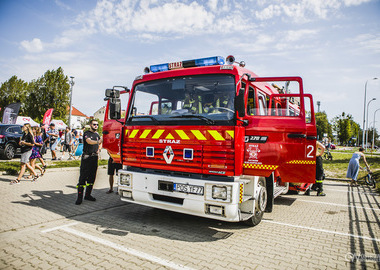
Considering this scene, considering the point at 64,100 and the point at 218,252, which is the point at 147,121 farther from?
the point at 64,100

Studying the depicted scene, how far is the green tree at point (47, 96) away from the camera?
44.6 meters

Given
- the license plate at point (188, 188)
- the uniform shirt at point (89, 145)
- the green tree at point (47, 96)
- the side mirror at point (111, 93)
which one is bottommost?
the license plate at point (188, 188)

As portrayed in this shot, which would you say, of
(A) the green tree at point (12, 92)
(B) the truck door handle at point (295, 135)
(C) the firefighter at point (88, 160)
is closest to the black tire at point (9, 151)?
(C) the firefighter at point (88, 160)

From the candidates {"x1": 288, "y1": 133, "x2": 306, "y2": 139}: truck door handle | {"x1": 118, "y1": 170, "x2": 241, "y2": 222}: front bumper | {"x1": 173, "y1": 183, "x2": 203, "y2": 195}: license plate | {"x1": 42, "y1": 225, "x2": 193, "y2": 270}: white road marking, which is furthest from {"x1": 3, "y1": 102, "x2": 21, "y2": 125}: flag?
{"x1": 288, "y1": 133, "x2": 306, "y2": 139}: truck door handle

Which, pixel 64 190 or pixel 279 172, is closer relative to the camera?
pixel 279 172

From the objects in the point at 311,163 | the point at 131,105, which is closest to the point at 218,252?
the point at 311,163

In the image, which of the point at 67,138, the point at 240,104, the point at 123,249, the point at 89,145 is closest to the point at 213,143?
the point at 240,104

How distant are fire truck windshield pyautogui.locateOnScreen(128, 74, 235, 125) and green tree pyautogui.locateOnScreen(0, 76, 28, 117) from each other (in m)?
48.9

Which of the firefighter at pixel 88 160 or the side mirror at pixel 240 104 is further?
the firefighter at pixel 88 160

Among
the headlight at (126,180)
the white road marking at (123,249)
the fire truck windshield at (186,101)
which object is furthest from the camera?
the headlight at (126,180)

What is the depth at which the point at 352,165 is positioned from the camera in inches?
407

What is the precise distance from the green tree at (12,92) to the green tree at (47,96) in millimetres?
1586

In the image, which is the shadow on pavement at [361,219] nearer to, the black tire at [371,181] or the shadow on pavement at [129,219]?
the black tire at [371,181]

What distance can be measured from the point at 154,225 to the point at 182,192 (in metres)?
1.11
